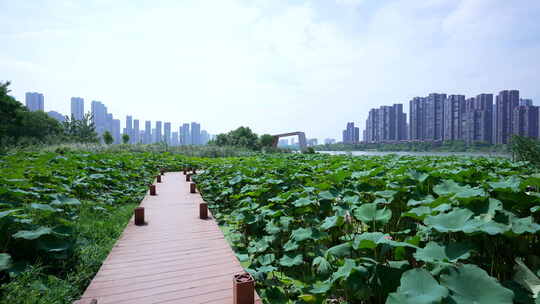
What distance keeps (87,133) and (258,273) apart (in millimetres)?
37141

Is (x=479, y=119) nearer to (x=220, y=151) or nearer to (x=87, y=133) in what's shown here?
(x=220, y=151)

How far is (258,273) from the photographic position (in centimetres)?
236

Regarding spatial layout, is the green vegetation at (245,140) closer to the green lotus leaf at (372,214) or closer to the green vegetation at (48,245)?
the green vegetation at (48,245)

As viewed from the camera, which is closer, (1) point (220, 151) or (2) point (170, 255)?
(2) point (170, 255)

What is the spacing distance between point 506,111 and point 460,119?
6.05 m

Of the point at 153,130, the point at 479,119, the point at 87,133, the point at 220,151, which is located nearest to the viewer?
the point at 220,151

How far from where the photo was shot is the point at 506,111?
25875 mm

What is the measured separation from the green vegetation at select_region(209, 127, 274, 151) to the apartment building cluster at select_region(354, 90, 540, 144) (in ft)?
70.8

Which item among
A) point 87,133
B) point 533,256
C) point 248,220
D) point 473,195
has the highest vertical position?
point 87,133

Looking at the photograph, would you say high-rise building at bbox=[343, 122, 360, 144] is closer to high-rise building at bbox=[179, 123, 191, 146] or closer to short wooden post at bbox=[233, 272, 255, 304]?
high-rise building at bbox=[179, 123, 191, 146]

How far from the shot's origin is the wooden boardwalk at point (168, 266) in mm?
2223

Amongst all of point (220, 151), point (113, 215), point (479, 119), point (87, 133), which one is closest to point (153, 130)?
point (87, 133)

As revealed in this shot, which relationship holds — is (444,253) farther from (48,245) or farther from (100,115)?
(100,115)

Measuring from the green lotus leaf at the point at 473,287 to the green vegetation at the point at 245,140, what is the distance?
96.3 ft
